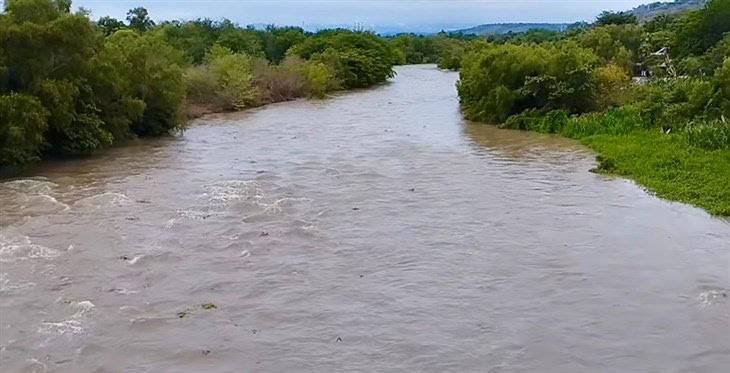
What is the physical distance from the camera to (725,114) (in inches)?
1006

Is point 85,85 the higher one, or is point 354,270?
point 85,85

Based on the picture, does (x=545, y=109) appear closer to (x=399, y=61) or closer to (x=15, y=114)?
(x=15, y=114)

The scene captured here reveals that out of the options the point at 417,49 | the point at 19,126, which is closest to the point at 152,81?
the point at 19,126

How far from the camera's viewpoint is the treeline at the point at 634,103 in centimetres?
2109

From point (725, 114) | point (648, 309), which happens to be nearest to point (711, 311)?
point (648, 309)

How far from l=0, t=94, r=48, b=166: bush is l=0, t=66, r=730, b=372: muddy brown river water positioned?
2.65ft

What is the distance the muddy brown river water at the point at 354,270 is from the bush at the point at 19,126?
808 mm

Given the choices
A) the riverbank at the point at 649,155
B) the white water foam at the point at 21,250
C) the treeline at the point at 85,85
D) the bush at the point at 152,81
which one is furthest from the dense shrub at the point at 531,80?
the white water foam at the point at 21,250

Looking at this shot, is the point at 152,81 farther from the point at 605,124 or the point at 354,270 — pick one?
the point at 354,270

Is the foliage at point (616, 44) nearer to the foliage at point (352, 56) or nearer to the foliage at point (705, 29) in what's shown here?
the foliage at point (705, 29)

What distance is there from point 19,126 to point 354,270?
39.3 ft

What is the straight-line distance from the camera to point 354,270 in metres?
13.1

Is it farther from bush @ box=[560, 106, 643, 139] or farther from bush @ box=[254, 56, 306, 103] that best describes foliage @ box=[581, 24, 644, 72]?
bush @ box=[254, 56, 306, 103]

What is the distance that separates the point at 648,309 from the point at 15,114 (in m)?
16.4
